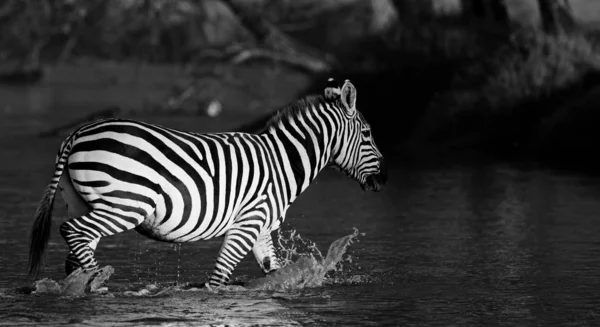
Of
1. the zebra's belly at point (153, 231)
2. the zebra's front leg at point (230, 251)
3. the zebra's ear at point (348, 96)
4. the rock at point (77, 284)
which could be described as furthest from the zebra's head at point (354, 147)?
the rock at point (77, 284)

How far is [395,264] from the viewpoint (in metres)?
12.8

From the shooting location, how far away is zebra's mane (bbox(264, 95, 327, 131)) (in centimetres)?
1166

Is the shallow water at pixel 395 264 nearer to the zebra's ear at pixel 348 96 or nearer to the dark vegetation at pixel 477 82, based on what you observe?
the zebra's ear at pixel 348 96

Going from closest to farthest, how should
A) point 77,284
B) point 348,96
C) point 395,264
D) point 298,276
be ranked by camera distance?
1. point 77,284
2. point 298,276
3. point 348,96
4. point 395,264

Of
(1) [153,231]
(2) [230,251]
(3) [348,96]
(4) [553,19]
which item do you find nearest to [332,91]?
(3) [348,96]

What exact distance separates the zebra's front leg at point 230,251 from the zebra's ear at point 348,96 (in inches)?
51.6

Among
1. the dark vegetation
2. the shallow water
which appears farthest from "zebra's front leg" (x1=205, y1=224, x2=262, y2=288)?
the dark vegetation

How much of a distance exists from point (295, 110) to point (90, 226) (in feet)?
6.66

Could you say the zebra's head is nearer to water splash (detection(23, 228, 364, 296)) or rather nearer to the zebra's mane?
the zebra's mane

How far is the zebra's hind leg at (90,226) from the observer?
34.4 ft

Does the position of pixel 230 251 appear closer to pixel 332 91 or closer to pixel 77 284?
pixel 77 284

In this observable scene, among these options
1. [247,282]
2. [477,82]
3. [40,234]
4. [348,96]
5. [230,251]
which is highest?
[477,82]

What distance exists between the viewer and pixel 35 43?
43.7 m

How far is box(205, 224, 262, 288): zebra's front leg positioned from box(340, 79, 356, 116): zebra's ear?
51.6 inches
